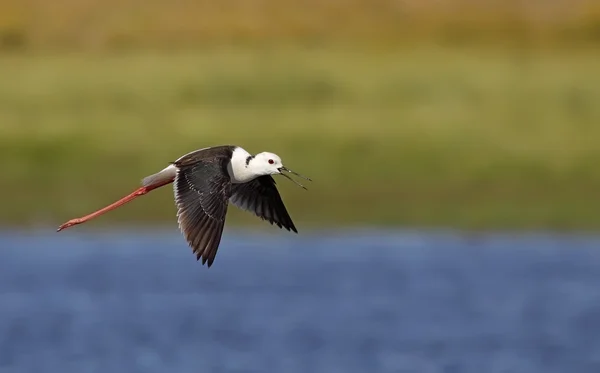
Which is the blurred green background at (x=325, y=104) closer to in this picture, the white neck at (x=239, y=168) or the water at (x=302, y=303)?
the water at (x=302, y=303)

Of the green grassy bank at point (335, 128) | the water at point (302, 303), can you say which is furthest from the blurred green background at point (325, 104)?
the water at point (302, 303)

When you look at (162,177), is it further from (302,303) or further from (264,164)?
(302,303)

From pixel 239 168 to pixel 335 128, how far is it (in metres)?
14.6

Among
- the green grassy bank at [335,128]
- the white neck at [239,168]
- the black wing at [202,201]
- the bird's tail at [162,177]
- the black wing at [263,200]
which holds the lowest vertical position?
the black wing at [202,201]

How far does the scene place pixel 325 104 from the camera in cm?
2773

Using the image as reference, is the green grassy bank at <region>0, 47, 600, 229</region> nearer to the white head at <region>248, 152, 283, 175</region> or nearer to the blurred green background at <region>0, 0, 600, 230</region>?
the blurred green background at <region>0, 0, 600, 230</region>

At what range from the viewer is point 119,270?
2059 cm

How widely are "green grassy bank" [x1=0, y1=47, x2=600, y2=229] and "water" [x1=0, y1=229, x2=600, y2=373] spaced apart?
51cm

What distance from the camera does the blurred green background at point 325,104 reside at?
75.1ft

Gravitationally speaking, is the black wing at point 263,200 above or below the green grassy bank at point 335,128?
below

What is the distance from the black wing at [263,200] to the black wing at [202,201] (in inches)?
33.2

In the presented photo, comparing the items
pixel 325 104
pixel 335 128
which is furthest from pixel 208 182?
pixel 325 104

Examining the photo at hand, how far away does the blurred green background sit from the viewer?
901 inches


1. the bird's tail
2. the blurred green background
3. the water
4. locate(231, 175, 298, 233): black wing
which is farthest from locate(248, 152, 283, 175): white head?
the blurred green background
